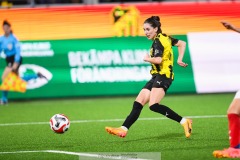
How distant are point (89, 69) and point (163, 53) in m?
7.79

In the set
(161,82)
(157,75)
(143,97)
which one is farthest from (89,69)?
(161,82)

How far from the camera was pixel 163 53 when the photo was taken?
11398 mm

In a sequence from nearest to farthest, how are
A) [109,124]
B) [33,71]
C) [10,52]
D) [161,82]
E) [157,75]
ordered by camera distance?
[161,82]
[157,75]
[109,124]
[10,52]
[33,71]

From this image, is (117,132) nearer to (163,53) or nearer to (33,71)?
(163,53)

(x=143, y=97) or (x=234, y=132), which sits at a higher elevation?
(x=234, y=132)

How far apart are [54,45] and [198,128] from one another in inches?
285

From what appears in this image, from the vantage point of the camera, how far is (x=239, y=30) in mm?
9344

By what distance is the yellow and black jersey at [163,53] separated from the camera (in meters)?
11.2


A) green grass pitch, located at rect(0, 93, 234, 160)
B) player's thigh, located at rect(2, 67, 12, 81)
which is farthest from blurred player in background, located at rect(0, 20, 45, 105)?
green grass pitch, located at rect(0, 93, 234, 160)

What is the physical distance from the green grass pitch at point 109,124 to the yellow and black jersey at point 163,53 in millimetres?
1158

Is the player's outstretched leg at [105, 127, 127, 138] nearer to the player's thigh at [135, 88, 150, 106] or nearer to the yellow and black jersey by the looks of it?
the player's thigh at [135, 88, 150, 106]

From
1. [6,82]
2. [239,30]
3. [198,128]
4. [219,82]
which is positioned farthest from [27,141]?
[219,82]

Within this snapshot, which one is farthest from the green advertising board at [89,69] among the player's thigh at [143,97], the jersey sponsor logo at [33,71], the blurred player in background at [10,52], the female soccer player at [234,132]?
the female soccer player at [234,132]

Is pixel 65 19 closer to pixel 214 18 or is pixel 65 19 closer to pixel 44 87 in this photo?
pixel 44 87
